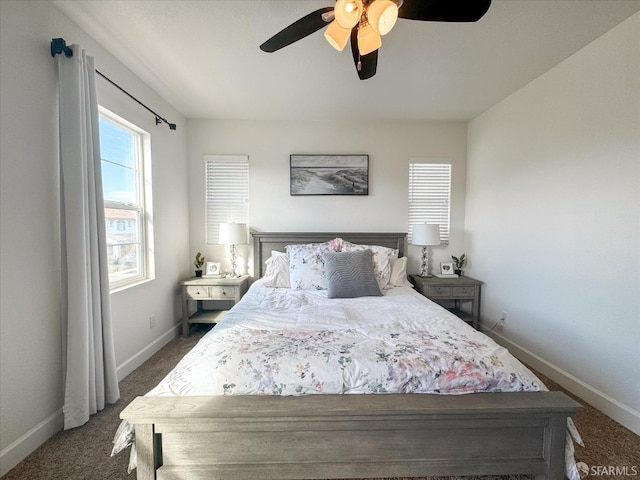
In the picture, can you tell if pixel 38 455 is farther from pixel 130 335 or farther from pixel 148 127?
pixel 148 127

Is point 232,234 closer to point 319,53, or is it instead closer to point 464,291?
point 319,53

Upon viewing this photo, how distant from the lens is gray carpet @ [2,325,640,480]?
4.58 ft

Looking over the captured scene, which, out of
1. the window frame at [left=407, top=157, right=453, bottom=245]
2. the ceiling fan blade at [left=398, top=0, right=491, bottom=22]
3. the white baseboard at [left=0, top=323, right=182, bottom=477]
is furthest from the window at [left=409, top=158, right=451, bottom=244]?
the white baseboard at [left=0, top=323, right=182, bottom=477]

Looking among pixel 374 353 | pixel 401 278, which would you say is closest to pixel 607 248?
pixel 401 278

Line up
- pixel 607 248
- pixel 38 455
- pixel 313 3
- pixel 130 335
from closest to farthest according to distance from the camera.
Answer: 1. pixel 38 455
2. pixel 313 3
3. pixel 607 248
4. pixel 130 335

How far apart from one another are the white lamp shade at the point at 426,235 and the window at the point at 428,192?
25 cm

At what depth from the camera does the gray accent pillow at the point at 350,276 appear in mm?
2396

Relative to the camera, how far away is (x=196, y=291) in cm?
300

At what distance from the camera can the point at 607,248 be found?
6.13 feet

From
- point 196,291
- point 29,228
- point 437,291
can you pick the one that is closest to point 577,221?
point 437,291

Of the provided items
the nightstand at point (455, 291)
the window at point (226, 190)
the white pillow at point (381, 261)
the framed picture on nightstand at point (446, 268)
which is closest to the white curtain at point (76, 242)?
the window at point (226, 190)

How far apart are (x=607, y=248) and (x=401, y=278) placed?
62.5 inches

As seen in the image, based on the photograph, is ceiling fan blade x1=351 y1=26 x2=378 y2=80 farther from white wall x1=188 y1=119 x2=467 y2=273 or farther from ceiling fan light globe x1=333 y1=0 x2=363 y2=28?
white wall x1=188 y1=119 x2=467 y2=273

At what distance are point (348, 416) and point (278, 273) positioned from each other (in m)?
1.85
